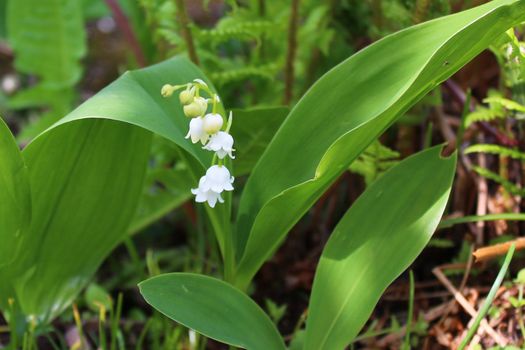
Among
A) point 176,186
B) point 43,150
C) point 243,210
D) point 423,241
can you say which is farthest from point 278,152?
point 176,186

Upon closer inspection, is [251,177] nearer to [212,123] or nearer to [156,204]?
[212,123]

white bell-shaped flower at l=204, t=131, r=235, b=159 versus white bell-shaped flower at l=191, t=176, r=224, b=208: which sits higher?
white bell-shaped flower at l=204, t=131, r=235, b=159

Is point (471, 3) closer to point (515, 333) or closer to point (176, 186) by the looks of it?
point (515, 333)

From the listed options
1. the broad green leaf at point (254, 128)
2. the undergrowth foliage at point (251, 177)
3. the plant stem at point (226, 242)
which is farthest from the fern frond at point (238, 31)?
the plant stem at point (226, 242)

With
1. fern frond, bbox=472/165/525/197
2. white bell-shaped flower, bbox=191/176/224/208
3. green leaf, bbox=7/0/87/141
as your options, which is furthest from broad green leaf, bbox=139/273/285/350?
green leaf, bbox=7/0/87/141

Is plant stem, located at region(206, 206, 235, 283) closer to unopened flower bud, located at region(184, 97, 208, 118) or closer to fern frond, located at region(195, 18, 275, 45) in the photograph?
unopened flower bud, located at region(184, 97, 208, 118)
